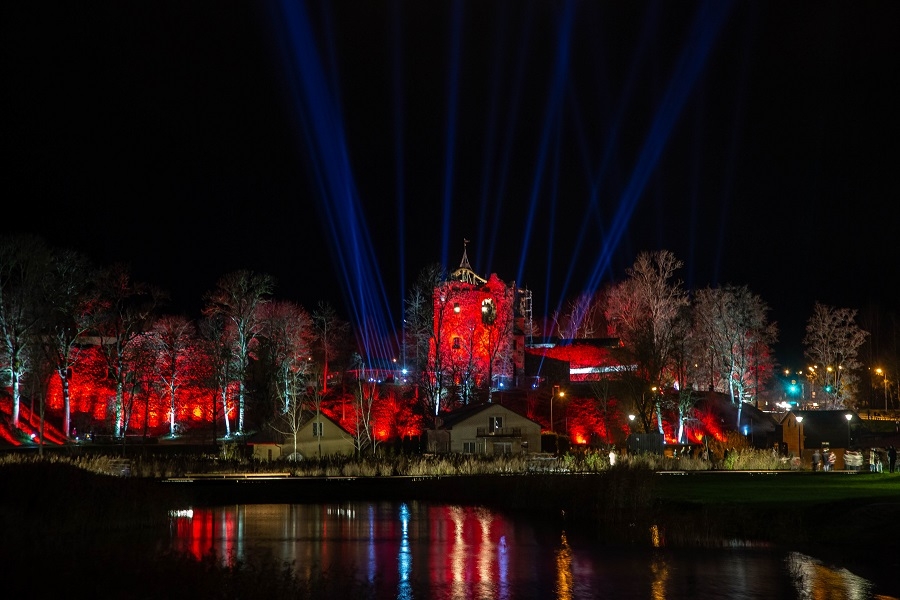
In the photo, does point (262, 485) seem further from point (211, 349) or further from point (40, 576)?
point (211, 349)

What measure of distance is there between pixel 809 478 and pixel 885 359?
217 feet

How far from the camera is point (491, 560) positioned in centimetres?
2392

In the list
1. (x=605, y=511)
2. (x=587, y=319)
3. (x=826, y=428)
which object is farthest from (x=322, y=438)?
(x=587, y=319)

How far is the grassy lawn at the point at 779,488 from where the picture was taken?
2877 centimetres

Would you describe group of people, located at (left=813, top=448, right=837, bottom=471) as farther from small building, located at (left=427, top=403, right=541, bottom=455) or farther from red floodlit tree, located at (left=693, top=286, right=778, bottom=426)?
red floodlit tree, located at (left=693, top=286, right=778, bottom=426)

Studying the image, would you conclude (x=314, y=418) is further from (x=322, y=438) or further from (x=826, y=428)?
(x=826, y=428)

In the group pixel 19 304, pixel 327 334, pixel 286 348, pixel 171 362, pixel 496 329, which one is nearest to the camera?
pixel 19 304

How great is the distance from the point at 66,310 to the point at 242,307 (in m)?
13.2

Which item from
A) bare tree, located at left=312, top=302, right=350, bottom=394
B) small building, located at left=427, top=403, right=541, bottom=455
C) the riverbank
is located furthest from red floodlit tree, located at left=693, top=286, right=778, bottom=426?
the riverbank

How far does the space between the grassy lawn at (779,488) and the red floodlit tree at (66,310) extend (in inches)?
1695

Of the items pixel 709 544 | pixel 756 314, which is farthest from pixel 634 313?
pixel 709 544

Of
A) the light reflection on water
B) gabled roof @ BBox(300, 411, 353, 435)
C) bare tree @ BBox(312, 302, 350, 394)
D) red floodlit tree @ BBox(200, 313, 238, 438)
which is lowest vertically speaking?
the light reflection on water

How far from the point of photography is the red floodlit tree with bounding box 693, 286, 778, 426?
8025 cm

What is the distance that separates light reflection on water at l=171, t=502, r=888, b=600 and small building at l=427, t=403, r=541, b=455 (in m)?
29.3
